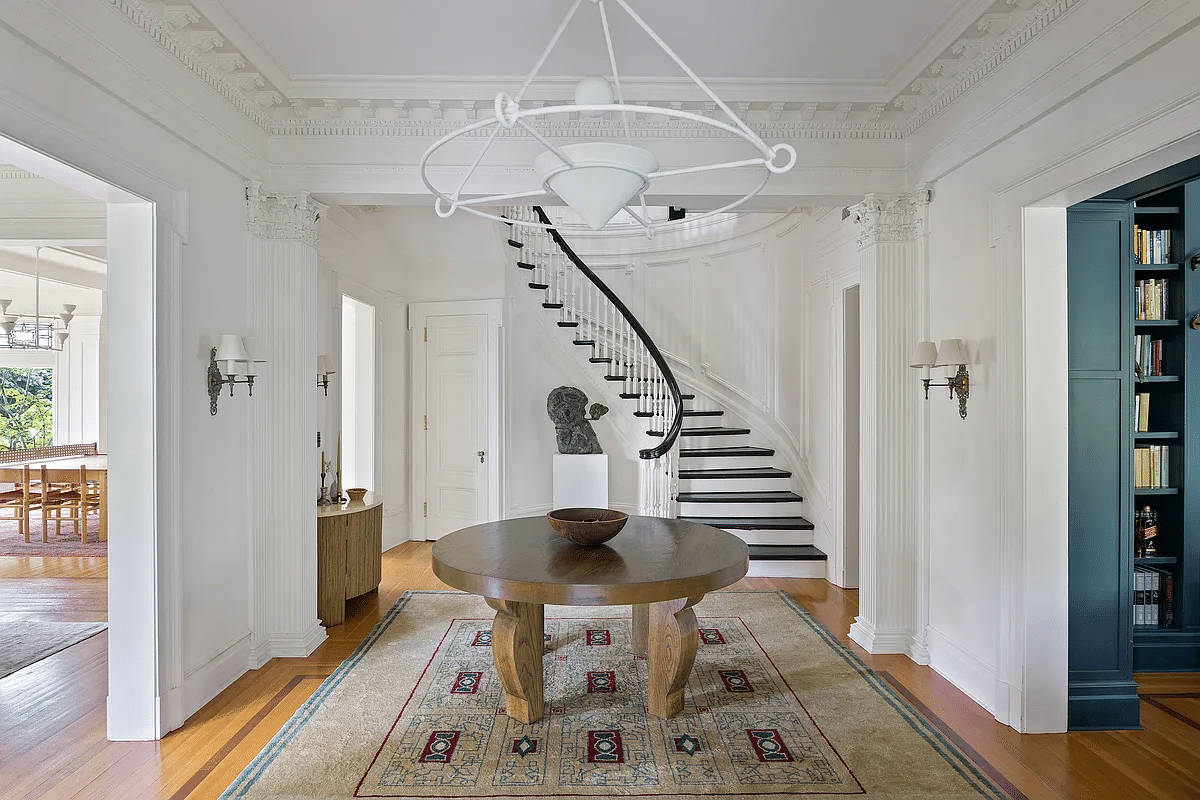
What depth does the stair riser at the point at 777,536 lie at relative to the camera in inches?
217

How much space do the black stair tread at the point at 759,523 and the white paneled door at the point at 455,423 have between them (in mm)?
1987

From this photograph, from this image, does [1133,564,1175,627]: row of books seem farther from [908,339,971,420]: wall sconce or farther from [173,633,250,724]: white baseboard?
[173,633,250,724]: white baseboard

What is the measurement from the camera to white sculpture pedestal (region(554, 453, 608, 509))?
5.97 meters

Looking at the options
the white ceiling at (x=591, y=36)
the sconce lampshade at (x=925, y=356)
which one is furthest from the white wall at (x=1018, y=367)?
the white ceiling at (x=591, y=36)

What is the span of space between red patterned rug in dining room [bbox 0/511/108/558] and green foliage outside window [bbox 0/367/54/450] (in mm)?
2829

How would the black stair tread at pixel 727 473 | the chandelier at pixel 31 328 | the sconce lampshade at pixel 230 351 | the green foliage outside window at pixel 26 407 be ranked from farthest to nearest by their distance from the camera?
1. the green foliage outside window at pixel 26 407
2. the chandelier at pixel 31 328
3. the black stair tread at pixel 727 473
4. the sconce lampshade at pixel 230 351

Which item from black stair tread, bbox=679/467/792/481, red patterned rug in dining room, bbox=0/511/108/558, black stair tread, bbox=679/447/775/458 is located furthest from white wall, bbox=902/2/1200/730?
red patterned rug in dining room, bbox=0/511/108/558

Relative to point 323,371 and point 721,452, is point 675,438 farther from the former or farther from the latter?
point 323,371

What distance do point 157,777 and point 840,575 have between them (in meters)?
4.25

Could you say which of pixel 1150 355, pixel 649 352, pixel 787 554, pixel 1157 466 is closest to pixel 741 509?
pixel 787 554

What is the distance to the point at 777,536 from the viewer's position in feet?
18.1

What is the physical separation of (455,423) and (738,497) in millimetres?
2598

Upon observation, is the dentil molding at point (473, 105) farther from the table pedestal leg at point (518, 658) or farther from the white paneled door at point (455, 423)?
the white paneled door at point (455, 423)

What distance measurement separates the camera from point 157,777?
2.43 metres
